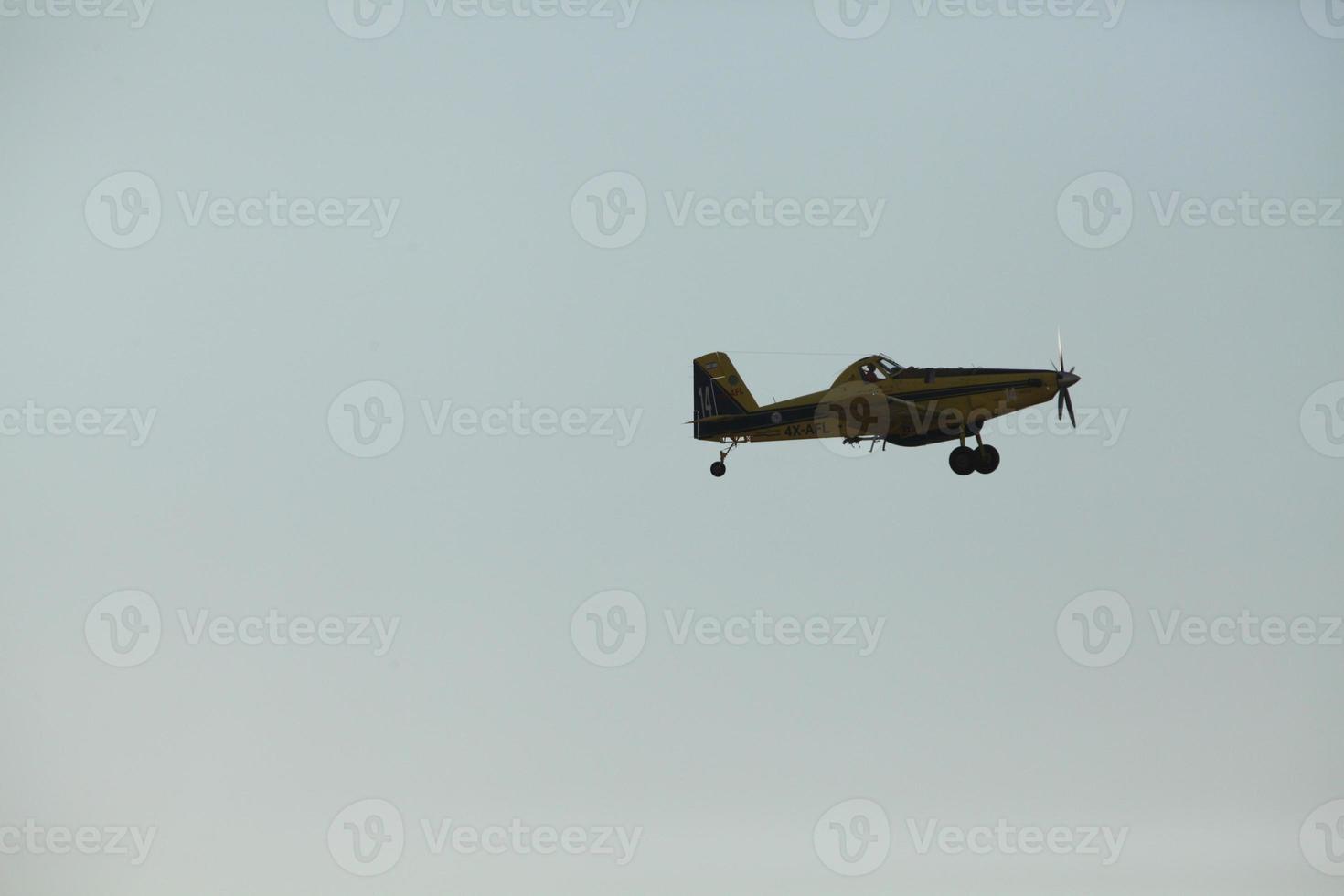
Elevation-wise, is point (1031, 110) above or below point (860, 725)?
above

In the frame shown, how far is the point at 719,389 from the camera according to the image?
733cm

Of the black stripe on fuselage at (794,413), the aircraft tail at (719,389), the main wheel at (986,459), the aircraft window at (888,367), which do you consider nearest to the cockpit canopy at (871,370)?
the aircraft window at (888,367)

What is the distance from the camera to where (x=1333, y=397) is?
7.39 m

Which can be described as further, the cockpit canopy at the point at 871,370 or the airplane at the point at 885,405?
the cockpit canopy at the point at 871,370

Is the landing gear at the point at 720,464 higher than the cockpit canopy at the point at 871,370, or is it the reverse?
the cockpit canopy at the point at 871,370


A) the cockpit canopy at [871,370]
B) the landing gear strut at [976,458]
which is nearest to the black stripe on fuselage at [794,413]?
the cockpit canopy at [871,370]

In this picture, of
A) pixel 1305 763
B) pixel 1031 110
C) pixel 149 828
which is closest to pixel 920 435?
pixel 1031 110

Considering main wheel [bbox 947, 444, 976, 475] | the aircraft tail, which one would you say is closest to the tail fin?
the aircraft tail

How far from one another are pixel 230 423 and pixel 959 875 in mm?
4520

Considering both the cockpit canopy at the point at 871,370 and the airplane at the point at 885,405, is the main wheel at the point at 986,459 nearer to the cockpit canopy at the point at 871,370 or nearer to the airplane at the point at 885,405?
the airplane at the point at 885,405

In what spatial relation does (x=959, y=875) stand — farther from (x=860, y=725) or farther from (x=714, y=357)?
(x=714, y=357)

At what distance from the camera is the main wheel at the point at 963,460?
7.16 meters

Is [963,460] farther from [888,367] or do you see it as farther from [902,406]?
[888,367]

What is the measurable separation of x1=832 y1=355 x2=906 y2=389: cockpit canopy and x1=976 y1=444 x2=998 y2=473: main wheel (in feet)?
1.93
